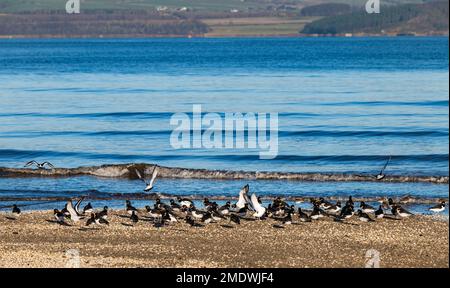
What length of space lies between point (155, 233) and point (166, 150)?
1523 cm

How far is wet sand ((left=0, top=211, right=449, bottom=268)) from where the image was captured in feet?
53.1

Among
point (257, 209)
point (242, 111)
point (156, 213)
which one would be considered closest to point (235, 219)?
point (257, 209)

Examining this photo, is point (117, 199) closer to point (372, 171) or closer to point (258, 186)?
point (258, 186)

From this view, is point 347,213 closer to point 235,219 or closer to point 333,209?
point 333,209

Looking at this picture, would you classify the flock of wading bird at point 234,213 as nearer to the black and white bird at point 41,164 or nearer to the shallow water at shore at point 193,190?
the shallow water at shore at point 193,190

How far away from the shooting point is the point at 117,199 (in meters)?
24.5

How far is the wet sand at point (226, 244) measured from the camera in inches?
637

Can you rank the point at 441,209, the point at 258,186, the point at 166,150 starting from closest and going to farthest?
the point at 441,209
the point at 258,186
the point at 166,150

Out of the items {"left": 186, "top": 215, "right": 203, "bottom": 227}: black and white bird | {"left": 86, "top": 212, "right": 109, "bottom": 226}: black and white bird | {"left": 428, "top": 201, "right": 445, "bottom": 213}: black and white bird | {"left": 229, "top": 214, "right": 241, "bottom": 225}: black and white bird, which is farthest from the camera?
{"left": 428, "top": 201, "right": 445, "bottom": 213}: black and white bird

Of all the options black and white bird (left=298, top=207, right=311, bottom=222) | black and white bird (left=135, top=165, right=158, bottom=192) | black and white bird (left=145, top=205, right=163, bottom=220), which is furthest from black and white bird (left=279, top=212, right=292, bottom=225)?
black and white bird (left=135, top=165, right=158, bottom=192)

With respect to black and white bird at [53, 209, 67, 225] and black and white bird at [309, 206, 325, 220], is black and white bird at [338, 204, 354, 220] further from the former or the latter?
black and white bird at [53, 209, 67, 225]

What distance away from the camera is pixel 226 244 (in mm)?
17688

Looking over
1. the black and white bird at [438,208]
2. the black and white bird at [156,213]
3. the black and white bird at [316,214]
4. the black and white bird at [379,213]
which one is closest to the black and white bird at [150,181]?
the black and white bird at [156,213]
